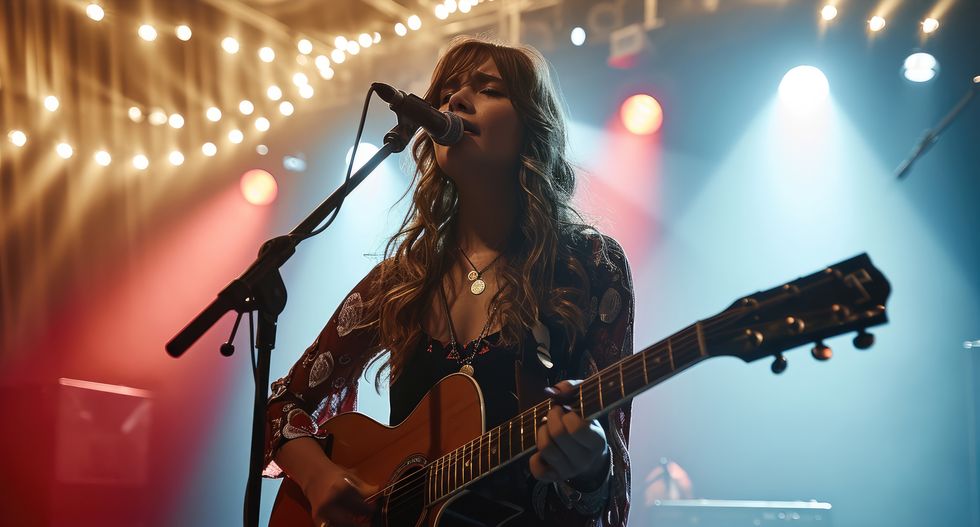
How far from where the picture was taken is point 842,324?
1067mm

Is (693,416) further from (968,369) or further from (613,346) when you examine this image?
(613,346)

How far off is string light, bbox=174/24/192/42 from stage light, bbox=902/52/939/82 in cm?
443

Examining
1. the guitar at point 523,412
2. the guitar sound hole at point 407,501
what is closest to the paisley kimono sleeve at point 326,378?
the guitar at point 523,412

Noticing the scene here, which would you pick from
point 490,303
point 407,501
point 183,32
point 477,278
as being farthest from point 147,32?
point 407,501

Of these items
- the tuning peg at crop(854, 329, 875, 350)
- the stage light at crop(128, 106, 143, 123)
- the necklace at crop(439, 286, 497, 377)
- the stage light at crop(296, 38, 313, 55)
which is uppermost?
the stage light at crop(296, 38, 313, 55)

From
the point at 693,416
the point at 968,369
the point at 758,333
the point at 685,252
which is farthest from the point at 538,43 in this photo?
the point at 758,333

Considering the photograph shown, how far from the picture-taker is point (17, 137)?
4.88m

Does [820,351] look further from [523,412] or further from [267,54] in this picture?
[267,54]

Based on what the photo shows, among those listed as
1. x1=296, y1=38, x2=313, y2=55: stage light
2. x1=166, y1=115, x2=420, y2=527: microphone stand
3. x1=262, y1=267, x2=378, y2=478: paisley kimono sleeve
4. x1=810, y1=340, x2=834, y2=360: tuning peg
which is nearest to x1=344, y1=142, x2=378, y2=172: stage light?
x1=296, y1=38, x2=313, y2=55: stage light

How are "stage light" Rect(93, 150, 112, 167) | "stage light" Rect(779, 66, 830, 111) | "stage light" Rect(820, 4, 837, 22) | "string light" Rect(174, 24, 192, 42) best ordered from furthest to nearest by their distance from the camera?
"stage light" Rect(93, 150, 112, 167)
"string light" Rect(174, 24, 192, 42)
"stage light" Rect(779, 66, 830, 111)
"stage light" Rect(820, 4, 837, 22)

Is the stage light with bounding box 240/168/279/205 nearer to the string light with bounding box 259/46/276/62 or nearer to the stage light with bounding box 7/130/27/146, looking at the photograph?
the string light with bounding box 259/46/276/62

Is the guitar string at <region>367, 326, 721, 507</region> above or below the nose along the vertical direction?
below

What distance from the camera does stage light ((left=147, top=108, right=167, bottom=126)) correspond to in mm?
5320

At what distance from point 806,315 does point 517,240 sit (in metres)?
0.92
